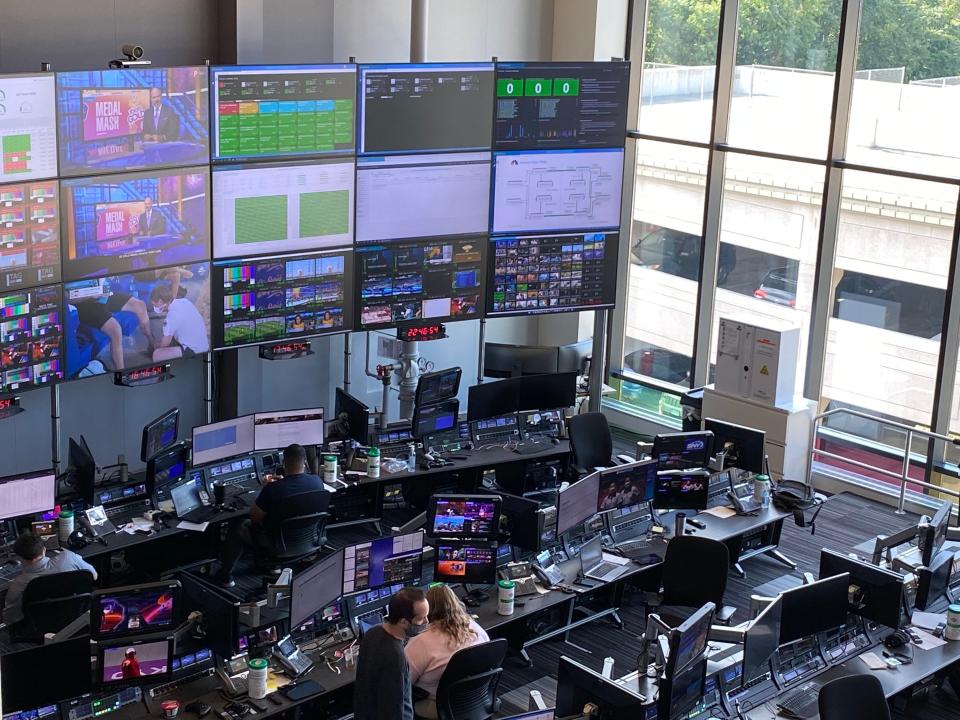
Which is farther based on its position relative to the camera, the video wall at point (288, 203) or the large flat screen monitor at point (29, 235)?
the video wall at point (288, 203)

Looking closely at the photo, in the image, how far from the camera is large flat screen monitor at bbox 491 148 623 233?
10.2 m

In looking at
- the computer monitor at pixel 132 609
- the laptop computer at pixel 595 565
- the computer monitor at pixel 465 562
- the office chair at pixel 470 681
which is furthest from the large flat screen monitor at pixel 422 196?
the office chair at pixel 470 681

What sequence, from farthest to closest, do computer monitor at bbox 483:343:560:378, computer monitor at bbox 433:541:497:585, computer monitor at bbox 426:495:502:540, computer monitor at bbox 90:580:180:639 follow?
computer monitor at bbox 483:343:560:378
computer monitor at bbox 426:495:502:540
computer monitor at bbox 433:541:497:585
computer monitor at bbox 90:580:180:639

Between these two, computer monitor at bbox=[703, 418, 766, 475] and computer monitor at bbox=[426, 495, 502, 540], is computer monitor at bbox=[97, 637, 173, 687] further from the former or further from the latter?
computer monitor at bbox=[703, 418, 766, 475]

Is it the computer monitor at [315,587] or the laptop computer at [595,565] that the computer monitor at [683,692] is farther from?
the computer monitor at [315,587]

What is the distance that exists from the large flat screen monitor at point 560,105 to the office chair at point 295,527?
3509mm

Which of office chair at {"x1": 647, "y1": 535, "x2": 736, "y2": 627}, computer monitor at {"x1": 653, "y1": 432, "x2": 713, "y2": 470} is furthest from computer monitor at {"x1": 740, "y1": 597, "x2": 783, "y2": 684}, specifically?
A: computer monitor at {"x1": 653, "y1": 432, "x2": 713, "y2": 470}

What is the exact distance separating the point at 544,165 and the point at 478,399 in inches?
80.8

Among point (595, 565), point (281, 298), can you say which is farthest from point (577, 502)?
point (281, 298)

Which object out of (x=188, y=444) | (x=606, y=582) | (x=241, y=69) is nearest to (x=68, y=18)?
(x=241, y=69)

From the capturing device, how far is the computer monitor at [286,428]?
29.1ft

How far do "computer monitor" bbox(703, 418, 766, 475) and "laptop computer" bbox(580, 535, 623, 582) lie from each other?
1634 millimetres

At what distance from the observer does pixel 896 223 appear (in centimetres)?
1053

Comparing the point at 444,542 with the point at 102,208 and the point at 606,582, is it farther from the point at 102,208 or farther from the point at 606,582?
the point at 102,208
